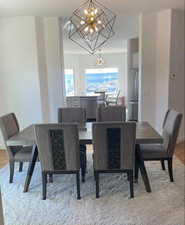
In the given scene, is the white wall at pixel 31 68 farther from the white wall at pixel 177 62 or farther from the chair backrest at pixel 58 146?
the white wall at pixel 177 62

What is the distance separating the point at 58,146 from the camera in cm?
239

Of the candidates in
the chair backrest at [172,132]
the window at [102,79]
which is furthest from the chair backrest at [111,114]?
the window at [102,79]

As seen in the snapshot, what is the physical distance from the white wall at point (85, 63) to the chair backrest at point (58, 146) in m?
8.62

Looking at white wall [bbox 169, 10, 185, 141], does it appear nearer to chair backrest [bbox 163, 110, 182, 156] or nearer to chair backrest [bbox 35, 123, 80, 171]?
chair backrest [bbox 163, 110, 182, 156]

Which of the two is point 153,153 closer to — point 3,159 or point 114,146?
point 114,146

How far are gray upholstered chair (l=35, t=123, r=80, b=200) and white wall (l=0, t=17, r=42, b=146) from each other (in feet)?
6.89

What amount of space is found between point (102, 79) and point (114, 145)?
9.20 metres

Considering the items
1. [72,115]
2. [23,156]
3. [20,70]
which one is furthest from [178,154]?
[20,70]

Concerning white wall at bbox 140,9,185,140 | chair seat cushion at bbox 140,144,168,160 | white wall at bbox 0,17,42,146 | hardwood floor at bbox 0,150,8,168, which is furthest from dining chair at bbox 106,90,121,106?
chair seat cushion at bbox 140,144,168,160

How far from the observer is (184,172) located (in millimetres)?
3166

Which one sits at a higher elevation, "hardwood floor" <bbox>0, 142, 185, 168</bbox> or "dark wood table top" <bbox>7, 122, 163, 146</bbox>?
"dark wood table top" <bbox>7, 122, 163, 146</bbox>

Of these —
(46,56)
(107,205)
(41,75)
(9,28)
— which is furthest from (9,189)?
(9,28)

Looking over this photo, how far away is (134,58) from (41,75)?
328 centimetres

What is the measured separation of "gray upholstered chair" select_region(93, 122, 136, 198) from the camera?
2.30 m
